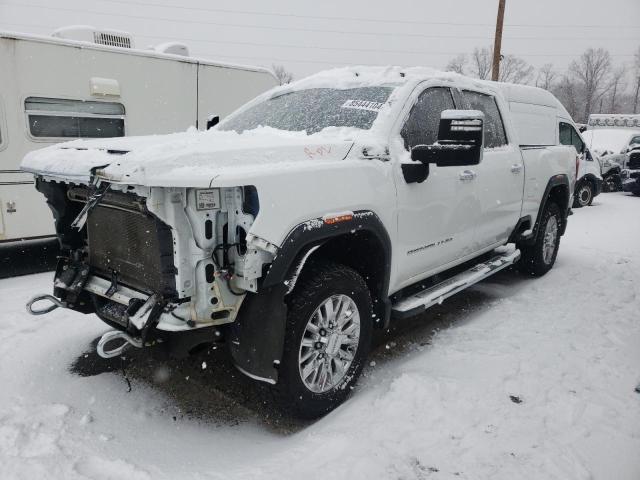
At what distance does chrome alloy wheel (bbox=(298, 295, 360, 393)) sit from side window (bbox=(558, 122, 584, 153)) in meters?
8.69

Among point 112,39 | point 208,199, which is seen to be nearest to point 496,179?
point 208,199

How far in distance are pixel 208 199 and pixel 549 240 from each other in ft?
16.2

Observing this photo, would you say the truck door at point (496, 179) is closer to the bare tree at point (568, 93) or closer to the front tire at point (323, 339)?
the front tire at point (323, 339)

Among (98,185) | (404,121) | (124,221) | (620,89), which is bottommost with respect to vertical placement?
(124,221)

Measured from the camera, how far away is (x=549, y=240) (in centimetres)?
613

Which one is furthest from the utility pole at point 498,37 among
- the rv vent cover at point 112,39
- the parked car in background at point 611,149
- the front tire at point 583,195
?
the rv vent cover at point 112,39

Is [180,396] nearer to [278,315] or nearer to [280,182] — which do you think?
[278,315]

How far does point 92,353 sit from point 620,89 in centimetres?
12212

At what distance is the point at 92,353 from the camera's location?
3.84 metres

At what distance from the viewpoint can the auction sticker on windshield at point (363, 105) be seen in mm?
3575

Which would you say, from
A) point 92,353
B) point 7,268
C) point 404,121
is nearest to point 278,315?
point 404,121

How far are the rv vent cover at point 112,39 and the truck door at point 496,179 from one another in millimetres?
4903

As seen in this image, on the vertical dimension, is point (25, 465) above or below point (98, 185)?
below

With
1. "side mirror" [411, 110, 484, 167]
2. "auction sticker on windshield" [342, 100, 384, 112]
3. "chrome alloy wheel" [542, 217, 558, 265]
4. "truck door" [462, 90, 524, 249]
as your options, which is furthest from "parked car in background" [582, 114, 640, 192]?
"side mirror" [411, 110, 484, 167]
